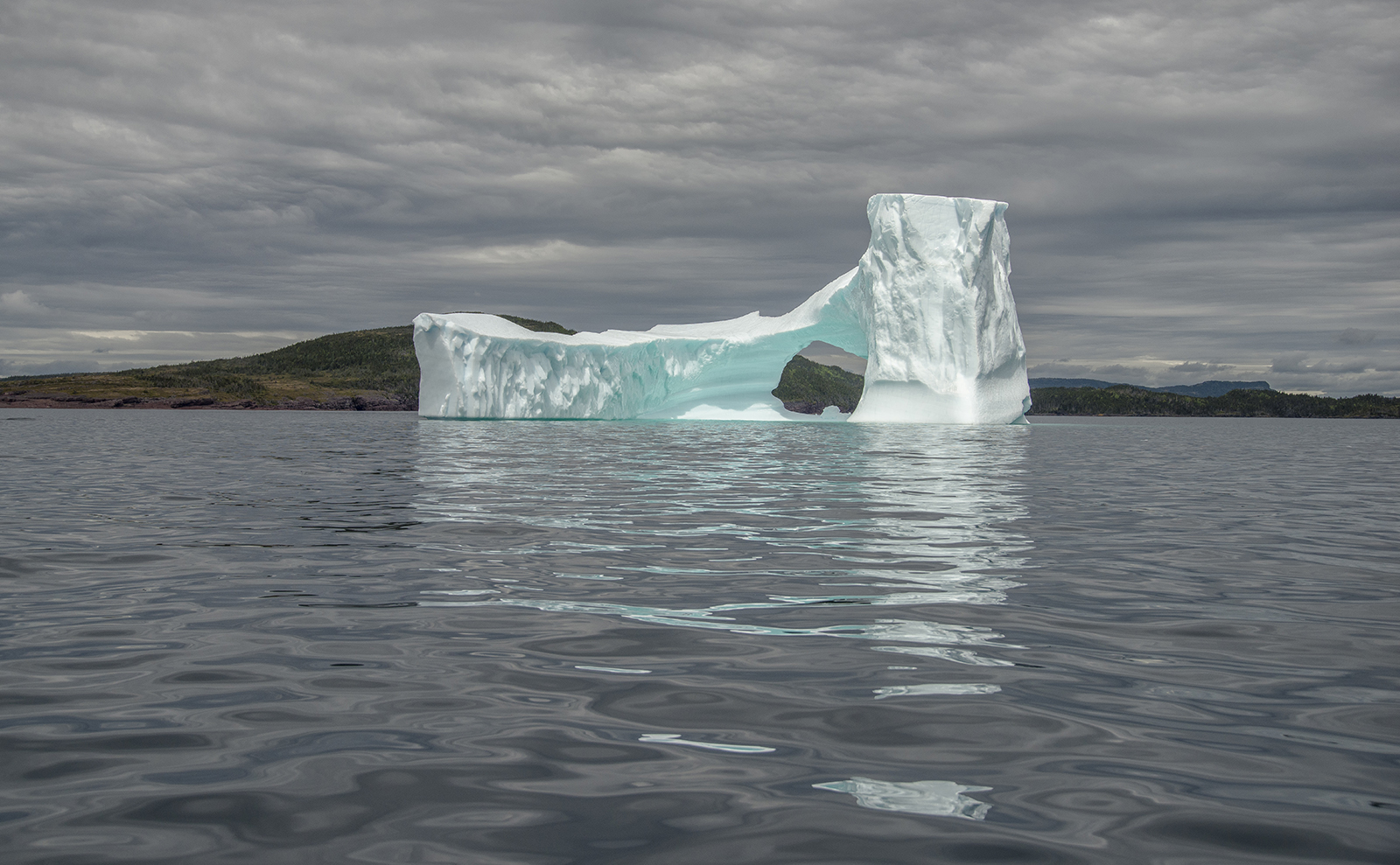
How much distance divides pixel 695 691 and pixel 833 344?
44915mm

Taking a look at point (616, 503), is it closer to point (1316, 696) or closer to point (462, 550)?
point (462, 550)

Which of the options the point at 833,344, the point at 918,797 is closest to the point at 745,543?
the point at 918,797

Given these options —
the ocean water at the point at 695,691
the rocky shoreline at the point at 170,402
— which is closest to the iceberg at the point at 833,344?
the ocean water at the point at 695,691

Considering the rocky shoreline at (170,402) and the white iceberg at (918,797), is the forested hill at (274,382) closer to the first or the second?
the rocky shoreline at (170,402)

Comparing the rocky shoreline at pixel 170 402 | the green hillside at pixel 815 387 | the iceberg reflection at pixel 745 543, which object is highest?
the green hillside at pixel 815 387

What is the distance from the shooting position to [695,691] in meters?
3.94

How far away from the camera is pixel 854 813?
108 inches

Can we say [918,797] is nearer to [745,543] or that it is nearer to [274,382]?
[745,543]

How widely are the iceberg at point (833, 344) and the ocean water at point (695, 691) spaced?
29813 mm

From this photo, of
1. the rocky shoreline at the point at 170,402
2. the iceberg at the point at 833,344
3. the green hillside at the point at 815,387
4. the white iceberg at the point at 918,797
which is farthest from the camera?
the green hillside at the point at 815,387

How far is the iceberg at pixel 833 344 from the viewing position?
38.8m

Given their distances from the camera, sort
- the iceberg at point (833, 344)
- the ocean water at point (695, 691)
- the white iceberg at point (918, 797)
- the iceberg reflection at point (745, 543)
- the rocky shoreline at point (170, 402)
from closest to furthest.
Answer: the ocean water at point (695, 691), the white iceberg at point (918, 797), the iceberg reflection at point (745, 543), the iceberg at point (833, 344), the rocky shoreline at point (170, 402)

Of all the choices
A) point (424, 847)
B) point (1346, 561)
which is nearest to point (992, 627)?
point (424, 847)

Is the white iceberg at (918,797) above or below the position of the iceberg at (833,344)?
below
